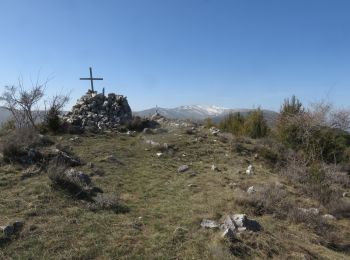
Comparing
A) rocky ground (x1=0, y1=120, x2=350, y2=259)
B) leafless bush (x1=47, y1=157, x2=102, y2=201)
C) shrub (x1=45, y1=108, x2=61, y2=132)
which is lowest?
rocky ground (x1=0, y1=120, x2=350, y2=259)

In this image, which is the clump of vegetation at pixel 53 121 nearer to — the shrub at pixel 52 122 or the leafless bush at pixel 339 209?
the shrub at pixel 52 122

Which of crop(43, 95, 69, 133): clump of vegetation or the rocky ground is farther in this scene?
crop(43, 95, 69, 133): clump of vegetation

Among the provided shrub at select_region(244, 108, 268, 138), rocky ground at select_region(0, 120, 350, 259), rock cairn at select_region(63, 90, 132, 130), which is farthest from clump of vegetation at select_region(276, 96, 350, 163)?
rock cairn at select_region(63, 90, 132, 130)

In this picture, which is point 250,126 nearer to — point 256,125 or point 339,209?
point 256,125

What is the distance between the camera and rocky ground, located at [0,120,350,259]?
535cm

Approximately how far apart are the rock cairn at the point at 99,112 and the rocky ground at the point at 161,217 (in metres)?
7.38

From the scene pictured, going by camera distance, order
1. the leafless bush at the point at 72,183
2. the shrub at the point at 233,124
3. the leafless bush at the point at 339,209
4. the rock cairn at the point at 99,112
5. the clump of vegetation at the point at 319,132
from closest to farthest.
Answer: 1. the leafless bush at the point at 72,183
2. the leafless bush at the point at 339,209
3. the clump of vegetation at the point at 319,132
4. the rock cairn at the point at 99,112
5. the shrub at the point at 233,124

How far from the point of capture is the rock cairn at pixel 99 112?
19.4 m

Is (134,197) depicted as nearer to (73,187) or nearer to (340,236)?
(73,187)

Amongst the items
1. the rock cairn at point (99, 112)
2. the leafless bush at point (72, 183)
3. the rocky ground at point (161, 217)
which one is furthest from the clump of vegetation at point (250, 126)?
the leafless bush at point (72, 183)

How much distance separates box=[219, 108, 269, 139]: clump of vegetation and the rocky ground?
10.8m

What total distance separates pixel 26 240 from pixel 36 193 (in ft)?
6.89

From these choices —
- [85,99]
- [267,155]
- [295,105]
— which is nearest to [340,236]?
[267,155]

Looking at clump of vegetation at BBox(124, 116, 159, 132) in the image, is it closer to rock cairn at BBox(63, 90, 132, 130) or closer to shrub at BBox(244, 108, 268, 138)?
rock cairn at BBox(63, 90, 132, 130)
